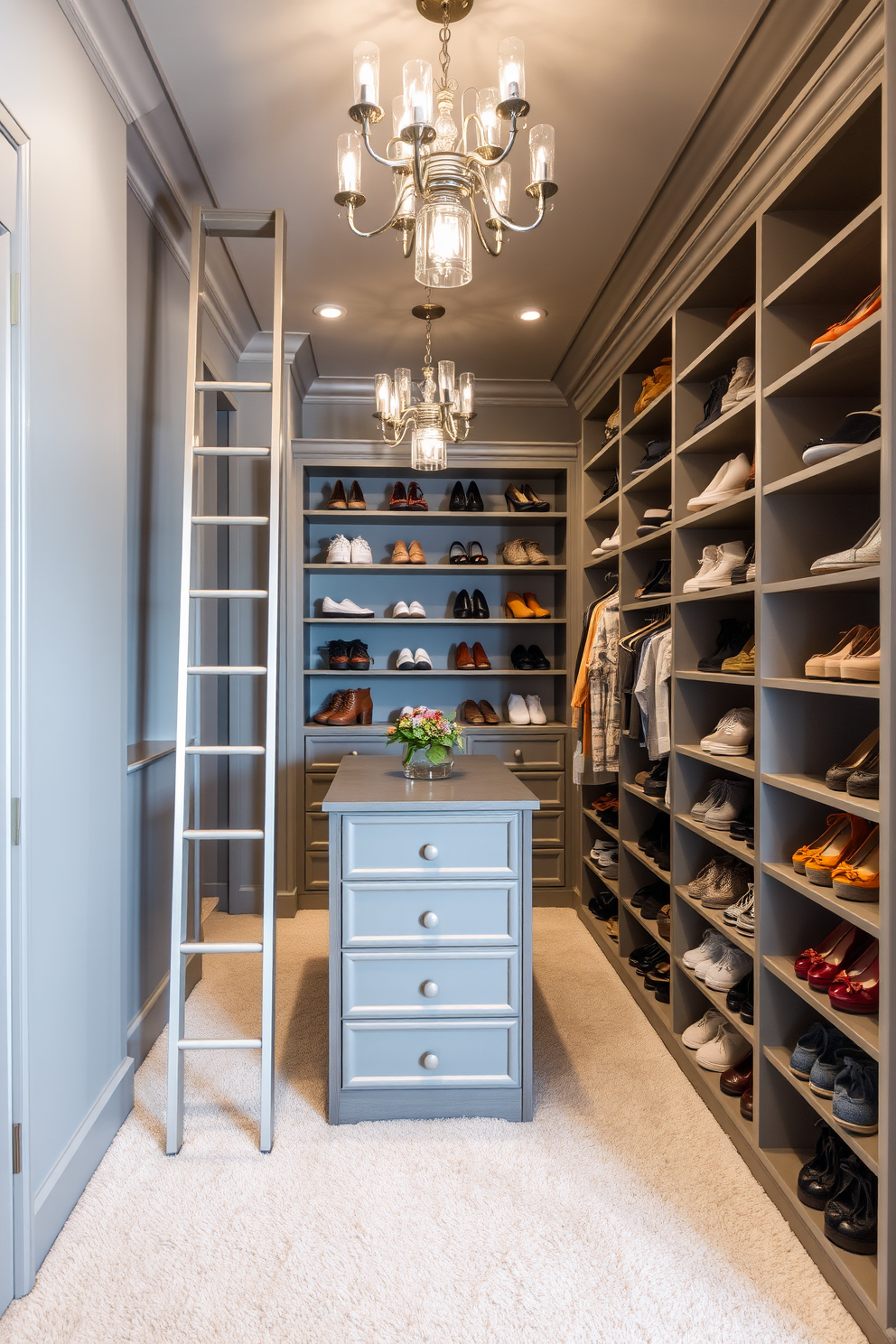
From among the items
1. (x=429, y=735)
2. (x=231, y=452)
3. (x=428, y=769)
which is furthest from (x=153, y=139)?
(x=428, y=769)

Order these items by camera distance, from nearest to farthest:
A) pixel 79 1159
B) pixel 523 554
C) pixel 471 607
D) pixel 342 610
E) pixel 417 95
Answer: pixel 417 95 → pixel 79 1159 → pixel 342 610 → pixel 523 554 → pixel 471 607

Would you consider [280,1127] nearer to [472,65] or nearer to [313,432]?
[472,65]

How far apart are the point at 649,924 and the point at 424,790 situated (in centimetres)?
114

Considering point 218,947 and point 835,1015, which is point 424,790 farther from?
point 835,1015

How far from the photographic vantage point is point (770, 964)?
2.01m

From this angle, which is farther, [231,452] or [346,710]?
[346,710]

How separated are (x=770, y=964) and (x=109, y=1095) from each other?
167cm

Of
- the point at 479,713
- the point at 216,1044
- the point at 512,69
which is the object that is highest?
the point at 512,69

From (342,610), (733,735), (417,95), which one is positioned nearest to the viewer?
(417,95)

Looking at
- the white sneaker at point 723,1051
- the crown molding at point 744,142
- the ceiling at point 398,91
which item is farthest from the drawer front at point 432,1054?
the ceiling at point 398,91

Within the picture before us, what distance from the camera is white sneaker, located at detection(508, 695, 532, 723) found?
450 centimetres

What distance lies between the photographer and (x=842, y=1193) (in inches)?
67.1

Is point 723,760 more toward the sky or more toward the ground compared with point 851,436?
more toward the ground

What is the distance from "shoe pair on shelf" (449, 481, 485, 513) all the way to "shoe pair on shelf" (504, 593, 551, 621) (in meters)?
0.51
